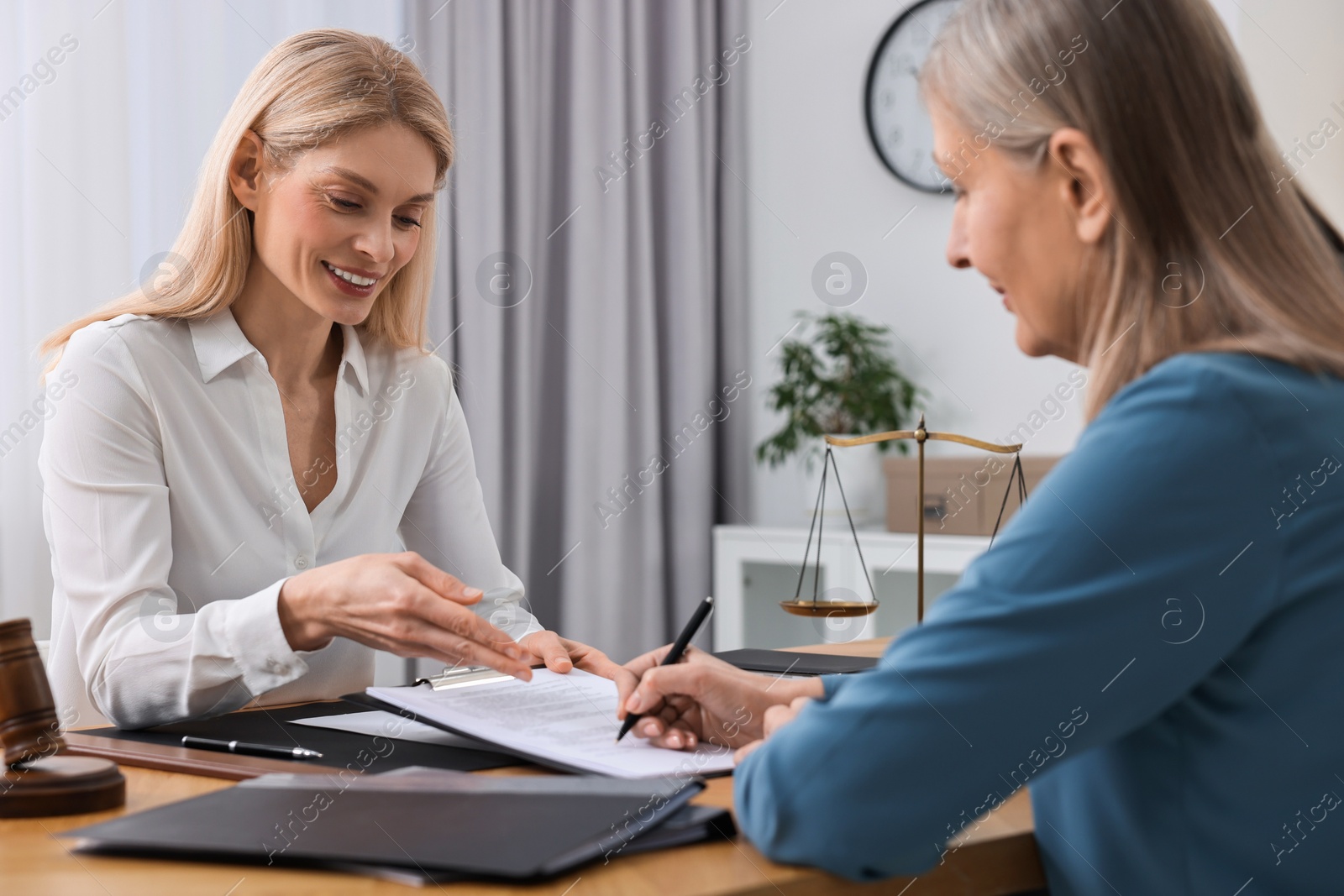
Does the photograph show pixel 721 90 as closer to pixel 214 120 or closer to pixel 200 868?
pixel 214 120

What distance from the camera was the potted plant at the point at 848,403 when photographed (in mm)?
3143

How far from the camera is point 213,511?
1.49 metres

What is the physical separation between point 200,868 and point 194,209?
3.70 ft

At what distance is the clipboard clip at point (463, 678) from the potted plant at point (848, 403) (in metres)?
1.98

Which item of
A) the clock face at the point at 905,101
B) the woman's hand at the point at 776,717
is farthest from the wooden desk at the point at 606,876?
the clock face at the point at 905,101

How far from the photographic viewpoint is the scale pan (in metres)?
1.72

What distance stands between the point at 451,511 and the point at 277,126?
617 millimetres

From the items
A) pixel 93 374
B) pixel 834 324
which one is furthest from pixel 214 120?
pixel 834 324

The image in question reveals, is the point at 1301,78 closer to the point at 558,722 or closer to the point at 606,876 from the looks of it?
the point at 558,722

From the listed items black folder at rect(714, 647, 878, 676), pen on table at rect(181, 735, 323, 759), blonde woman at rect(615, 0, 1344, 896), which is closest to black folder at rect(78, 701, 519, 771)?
pen on table at rect(181, 735, 323, 759)

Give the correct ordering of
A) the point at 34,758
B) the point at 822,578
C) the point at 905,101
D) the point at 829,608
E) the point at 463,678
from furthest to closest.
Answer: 1. the point at 905,101
2. the point at 822,578
3. the point at 829,608
4. the point at 463,678
5. the point at 34,758

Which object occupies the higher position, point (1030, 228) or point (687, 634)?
point (1030, 228)

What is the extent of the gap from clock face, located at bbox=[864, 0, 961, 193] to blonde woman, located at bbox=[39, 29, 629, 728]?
1.84m

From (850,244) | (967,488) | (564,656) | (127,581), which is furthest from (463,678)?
(850,244)
